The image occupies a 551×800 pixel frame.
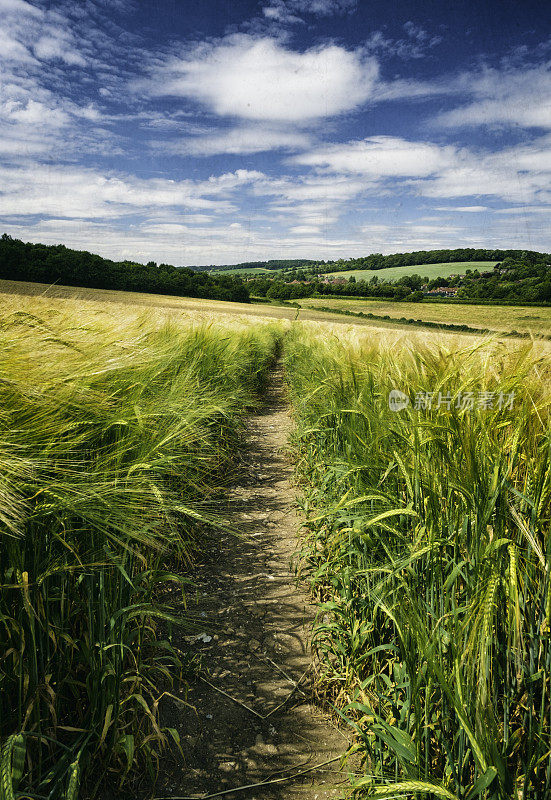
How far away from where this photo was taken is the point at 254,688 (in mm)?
1744

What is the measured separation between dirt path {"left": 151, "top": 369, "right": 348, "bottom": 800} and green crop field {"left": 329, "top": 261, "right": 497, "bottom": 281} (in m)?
42.8

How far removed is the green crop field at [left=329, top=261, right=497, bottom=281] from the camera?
1764 inches

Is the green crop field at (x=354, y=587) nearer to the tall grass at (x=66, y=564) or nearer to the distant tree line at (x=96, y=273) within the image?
the tall grass at (x=66, y=564)

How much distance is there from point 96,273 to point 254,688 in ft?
122

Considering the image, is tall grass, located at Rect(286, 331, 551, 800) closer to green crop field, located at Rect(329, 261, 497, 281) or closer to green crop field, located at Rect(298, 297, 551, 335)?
green crop field, located at Rect(298, 297, 551, 335)

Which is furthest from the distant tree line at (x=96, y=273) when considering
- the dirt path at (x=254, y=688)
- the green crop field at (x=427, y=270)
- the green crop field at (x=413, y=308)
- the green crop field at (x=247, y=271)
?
the green crop field at (x=247, y=271)

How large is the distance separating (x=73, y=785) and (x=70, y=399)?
94 cm

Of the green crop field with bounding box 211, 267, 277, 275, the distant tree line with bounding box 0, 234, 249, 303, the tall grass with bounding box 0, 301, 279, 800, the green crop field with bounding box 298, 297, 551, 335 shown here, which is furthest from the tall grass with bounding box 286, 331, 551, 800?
the green crop field with bounding box 211, 267, 277, 275

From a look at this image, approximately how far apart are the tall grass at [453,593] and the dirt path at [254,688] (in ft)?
0.47

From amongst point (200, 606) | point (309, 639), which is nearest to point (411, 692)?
point (309, 639)

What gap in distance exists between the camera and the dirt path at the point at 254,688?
1380 mm

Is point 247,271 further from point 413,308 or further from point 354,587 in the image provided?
point 354,587

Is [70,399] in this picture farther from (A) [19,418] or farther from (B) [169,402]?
(B) [169,402]

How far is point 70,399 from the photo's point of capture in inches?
50.6
